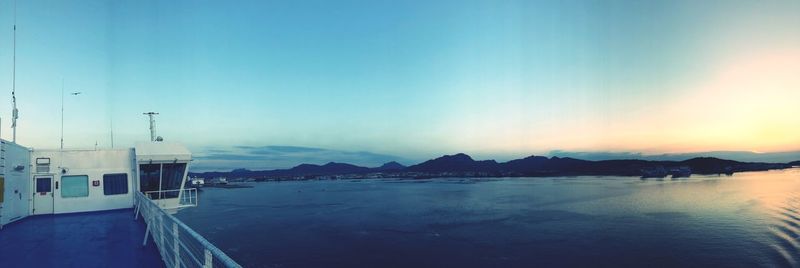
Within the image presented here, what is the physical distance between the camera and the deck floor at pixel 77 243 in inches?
289

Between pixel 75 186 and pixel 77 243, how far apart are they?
8.50 meters

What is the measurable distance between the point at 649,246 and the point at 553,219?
15.4 m

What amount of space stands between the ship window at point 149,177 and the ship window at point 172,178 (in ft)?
1.04

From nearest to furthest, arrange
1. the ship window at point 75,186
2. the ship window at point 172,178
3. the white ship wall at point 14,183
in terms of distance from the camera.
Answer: the white ship wall at point 14,183 < the ship window at point 75,186 < the ship window at point 172,178

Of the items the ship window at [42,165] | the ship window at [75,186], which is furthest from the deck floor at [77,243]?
the ship window at [42,165]

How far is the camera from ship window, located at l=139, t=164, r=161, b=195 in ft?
53.3

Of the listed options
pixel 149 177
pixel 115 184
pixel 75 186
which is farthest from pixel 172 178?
pixel 75 186

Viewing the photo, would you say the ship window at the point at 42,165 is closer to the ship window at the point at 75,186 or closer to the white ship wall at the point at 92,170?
the white ship wall at the point at 92,170

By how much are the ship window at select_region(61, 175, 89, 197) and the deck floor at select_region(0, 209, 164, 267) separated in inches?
75.5

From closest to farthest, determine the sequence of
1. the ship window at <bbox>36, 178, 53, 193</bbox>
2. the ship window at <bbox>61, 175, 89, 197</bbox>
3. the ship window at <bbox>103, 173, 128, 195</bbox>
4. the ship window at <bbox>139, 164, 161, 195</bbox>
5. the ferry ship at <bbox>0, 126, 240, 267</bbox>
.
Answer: the ferry ship at <bbox>0, 126, 240, 267</bbox>
the ship window at <bbox>36, 178, 53, 193</bbox>
the ship window at <bbox>61, 175, 89, 197</bbox>
the ship window at <bbox>103, 173, 128, 195</bbox>
the ship window at <bbox>139, 164, 161, 195</bbox>

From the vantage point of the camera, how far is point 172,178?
16.6 meters

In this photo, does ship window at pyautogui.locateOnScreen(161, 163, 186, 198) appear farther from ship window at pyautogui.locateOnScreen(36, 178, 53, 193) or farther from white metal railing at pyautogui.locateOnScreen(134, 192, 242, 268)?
white metal railing at pyautogui.locateOnScreen(134, 192, 242, 268)

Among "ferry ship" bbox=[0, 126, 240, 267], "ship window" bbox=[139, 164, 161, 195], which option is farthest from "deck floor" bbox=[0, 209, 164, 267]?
"ship window" bbox=[139, 164, 161, 195]

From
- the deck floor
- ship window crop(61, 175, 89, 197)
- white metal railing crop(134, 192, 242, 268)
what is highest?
ship window crop(61, 175, 89, 197)
